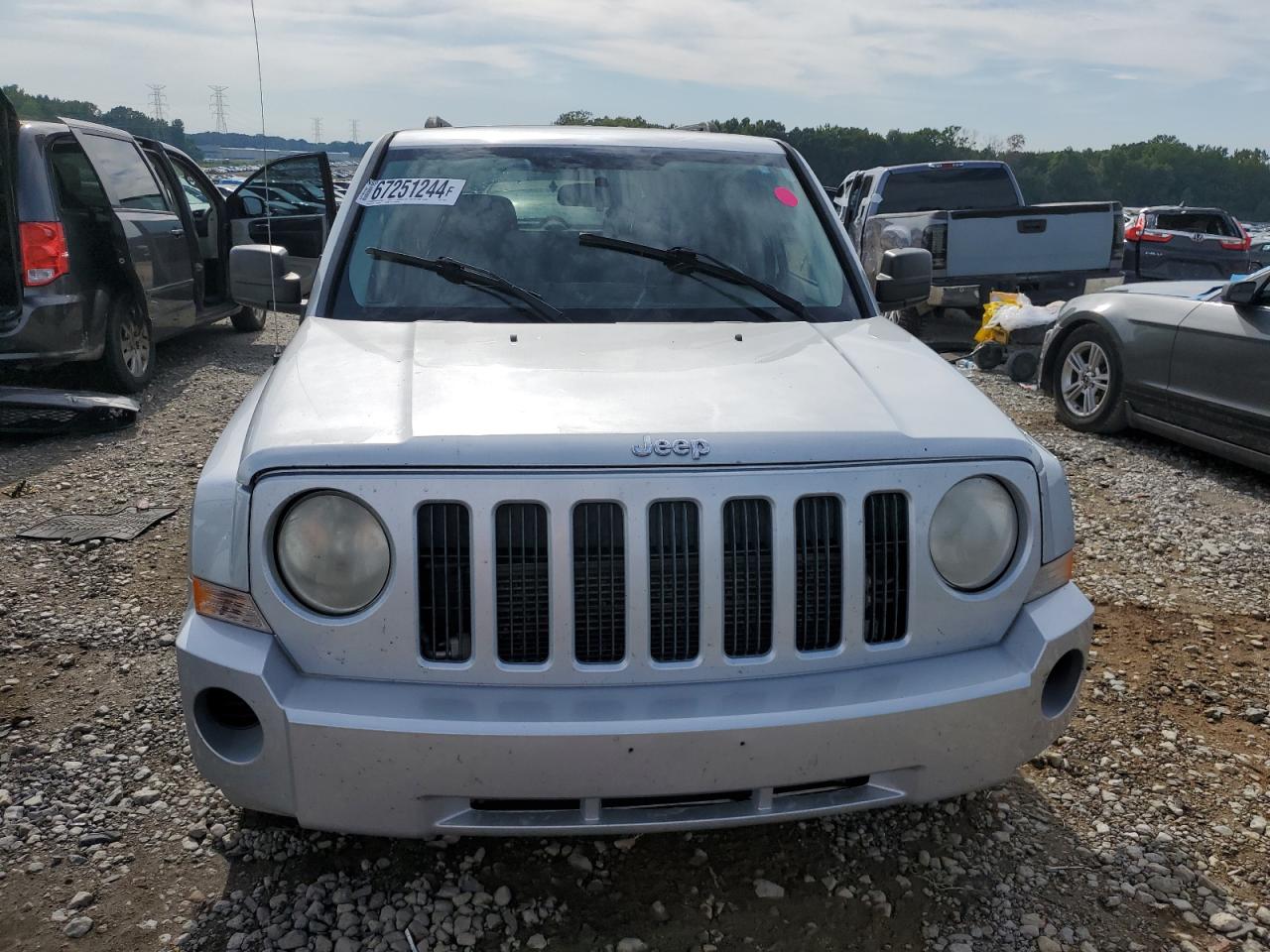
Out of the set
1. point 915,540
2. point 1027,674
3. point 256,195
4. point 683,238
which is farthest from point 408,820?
point 256,195

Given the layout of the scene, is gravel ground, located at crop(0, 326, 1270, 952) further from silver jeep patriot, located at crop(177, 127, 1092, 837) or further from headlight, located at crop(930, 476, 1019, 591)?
headlight, located at crop(930, 476, 1019, 591)

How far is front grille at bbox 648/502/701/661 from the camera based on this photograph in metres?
2.17

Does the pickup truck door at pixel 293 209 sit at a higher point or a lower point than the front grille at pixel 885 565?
higher

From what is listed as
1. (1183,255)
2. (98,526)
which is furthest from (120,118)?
(1183,255)

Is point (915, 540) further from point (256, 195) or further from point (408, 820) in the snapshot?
point (256, 195)

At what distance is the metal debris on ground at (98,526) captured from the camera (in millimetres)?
5004

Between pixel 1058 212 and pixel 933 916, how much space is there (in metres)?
9.21

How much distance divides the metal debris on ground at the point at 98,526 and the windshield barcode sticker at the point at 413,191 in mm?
2375

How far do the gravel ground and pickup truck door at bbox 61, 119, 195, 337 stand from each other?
469cm

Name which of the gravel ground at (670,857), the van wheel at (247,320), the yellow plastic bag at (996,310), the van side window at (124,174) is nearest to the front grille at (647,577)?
the gravel ground at (670,857)

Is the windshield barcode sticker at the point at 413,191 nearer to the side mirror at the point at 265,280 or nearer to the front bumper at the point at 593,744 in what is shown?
the side mirror at the point at 265,280

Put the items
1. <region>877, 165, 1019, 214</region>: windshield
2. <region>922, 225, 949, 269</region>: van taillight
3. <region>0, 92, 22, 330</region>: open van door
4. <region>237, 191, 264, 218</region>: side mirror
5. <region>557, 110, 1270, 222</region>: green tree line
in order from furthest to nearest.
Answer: <region>557, 110, 1270, 222</region>: green tree line < <region>877, 165, 1019, 214</region>: windshield < <region>922, 225, 949, 269</region>: van taillight < <region>237, 191, 264, 218</region>: side mirror < <region>0, 92, 22, 330</region>: open van door

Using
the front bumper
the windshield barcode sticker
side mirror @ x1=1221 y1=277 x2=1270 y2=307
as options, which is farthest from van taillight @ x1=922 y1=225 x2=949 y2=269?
the front bumper

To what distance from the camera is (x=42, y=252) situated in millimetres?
6770
